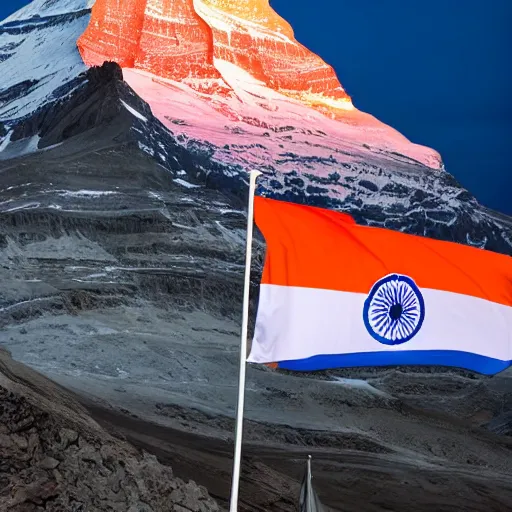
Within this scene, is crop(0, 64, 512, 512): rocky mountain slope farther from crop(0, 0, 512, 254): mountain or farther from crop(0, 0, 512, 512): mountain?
crop(0, 0, 512, 254): mountain

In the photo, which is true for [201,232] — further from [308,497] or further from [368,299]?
[368,299]

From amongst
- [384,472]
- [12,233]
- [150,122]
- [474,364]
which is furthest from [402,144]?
[474,364]

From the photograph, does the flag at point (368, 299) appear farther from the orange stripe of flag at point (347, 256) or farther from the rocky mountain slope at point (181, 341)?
the rocky mountain slope at point (181, 341)

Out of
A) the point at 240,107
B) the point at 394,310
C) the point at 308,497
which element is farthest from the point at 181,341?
the point at 240,107

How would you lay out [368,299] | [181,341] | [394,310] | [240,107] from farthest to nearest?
[240,107] → [181,341] → [394,310] → [368,299]

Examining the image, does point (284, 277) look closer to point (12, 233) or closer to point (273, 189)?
point (12, 233)

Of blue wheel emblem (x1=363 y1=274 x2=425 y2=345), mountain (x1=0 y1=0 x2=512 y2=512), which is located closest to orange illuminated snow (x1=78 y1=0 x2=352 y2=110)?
mountain (x1=0 y1=0 x2=512 y2=512)

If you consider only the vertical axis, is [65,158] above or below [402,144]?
below
